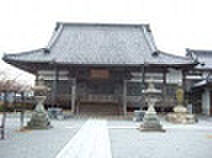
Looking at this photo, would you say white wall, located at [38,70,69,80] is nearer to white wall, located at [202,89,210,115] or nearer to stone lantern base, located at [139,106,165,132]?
stone lantern base, located at [139,106,165,132]

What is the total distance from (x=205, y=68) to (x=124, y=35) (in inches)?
430

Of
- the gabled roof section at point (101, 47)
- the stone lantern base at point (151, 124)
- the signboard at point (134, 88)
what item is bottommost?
the stone lantern base at point (151, 124)

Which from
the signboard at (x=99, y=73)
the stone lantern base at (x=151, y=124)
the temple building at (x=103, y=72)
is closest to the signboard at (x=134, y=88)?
the temple building at (x=103, y=72)

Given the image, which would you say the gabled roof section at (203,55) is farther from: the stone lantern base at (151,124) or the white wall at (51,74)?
the stone lantern base at (151,124)

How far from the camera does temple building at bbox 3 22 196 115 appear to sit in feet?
62.6

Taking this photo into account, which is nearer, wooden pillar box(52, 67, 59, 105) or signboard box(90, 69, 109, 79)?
wooden pillar box(52, 67, 59, 105)

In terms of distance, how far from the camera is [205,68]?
1048 inches

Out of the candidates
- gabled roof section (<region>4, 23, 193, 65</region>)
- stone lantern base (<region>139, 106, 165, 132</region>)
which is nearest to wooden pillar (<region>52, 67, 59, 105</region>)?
gabled roof section (<region>4, 23, 193, 65</region>)

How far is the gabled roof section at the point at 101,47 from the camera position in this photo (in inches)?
757

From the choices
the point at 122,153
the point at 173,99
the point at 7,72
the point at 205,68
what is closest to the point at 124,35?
the point at 173,99

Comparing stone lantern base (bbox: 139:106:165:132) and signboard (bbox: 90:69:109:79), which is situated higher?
signboard (bbox: 90:69:109:79)

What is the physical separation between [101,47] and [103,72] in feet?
10.3

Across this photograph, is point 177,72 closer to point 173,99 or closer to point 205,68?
point 173,99

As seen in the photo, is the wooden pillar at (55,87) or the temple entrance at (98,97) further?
the temple entrance at (98,97)
